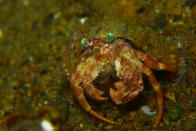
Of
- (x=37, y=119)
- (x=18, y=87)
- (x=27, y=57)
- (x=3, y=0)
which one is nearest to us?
(x=37, y=119)

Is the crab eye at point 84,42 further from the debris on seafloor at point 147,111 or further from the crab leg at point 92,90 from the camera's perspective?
the debris on seafloor at point 147,111

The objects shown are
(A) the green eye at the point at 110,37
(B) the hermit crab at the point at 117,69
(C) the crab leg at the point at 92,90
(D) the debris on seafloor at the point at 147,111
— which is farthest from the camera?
(D) the debris on seafloor at the point at 147,111

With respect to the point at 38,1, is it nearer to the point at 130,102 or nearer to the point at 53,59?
the point at 53,59

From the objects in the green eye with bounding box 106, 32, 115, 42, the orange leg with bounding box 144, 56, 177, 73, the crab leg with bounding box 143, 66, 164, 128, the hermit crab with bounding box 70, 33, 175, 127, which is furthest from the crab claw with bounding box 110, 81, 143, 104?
the green eye with bounding box 106, 32, 115, 42

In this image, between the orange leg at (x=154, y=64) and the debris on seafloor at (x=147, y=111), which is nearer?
the orange leg at (x=154, y=64)

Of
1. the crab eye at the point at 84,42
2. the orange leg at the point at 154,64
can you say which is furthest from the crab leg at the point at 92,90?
the orange leg at the point at 154,64

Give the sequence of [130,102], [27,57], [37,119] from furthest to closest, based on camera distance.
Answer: [27,57]
[130,102]
[37,119]

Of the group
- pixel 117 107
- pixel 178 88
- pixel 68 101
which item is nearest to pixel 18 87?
pixel 68 101

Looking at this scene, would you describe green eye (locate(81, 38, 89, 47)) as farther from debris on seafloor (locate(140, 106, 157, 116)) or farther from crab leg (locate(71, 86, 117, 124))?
debris on seafloor (locate(140, 106, 157, 116))
